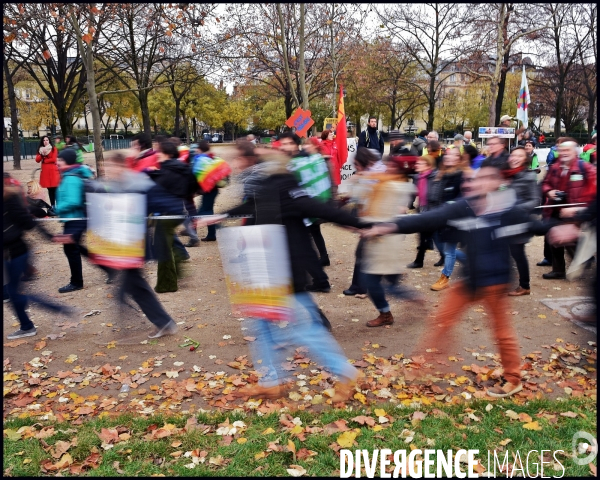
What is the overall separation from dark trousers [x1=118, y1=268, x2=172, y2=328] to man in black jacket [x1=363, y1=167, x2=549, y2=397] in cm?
243

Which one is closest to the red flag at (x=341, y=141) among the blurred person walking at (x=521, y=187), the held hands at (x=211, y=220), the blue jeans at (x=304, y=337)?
the blurred person walking at (x=521, y=187)

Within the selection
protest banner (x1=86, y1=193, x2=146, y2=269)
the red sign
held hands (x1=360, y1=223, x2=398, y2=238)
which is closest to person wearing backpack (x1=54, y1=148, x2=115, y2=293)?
protest banner (x1=86, y1=193, x2=146, y2=269)

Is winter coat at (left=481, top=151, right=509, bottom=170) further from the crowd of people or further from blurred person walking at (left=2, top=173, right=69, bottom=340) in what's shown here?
blurred person walking at (left=2, top=173, right=69, bottom=340)

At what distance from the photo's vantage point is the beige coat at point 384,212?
16.4 feet

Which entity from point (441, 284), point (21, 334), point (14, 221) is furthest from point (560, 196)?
point (21, 334)

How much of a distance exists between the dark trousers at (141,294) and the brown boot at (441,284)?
3751 millimetres

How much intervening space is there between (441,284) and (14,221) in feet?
17.7

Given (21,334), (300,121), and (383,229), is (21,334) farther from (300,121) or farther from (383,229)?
(300,121)

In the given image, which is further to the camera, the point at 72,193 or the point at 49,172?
the point at 49,172

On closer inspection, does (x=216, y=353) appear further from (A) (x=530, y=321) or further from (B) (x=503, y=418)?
(A) (x=530, y=321)

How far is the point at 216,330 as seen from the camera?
6211 millimetres

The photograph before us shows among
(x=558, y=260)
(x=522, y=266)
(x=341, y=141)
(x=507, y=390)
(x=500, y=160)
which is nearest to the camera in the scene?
(x=507, y=390)

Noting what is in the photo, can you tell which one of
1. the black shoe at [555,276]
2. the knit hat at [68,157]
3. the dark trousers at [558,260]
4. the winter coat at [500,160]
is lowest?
the black shoe at [555,276]

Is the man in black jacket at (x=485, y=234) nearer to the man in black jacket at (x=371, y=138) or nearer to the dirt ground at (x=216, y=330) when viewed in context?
the dirt ground at (x=216, y=330)
